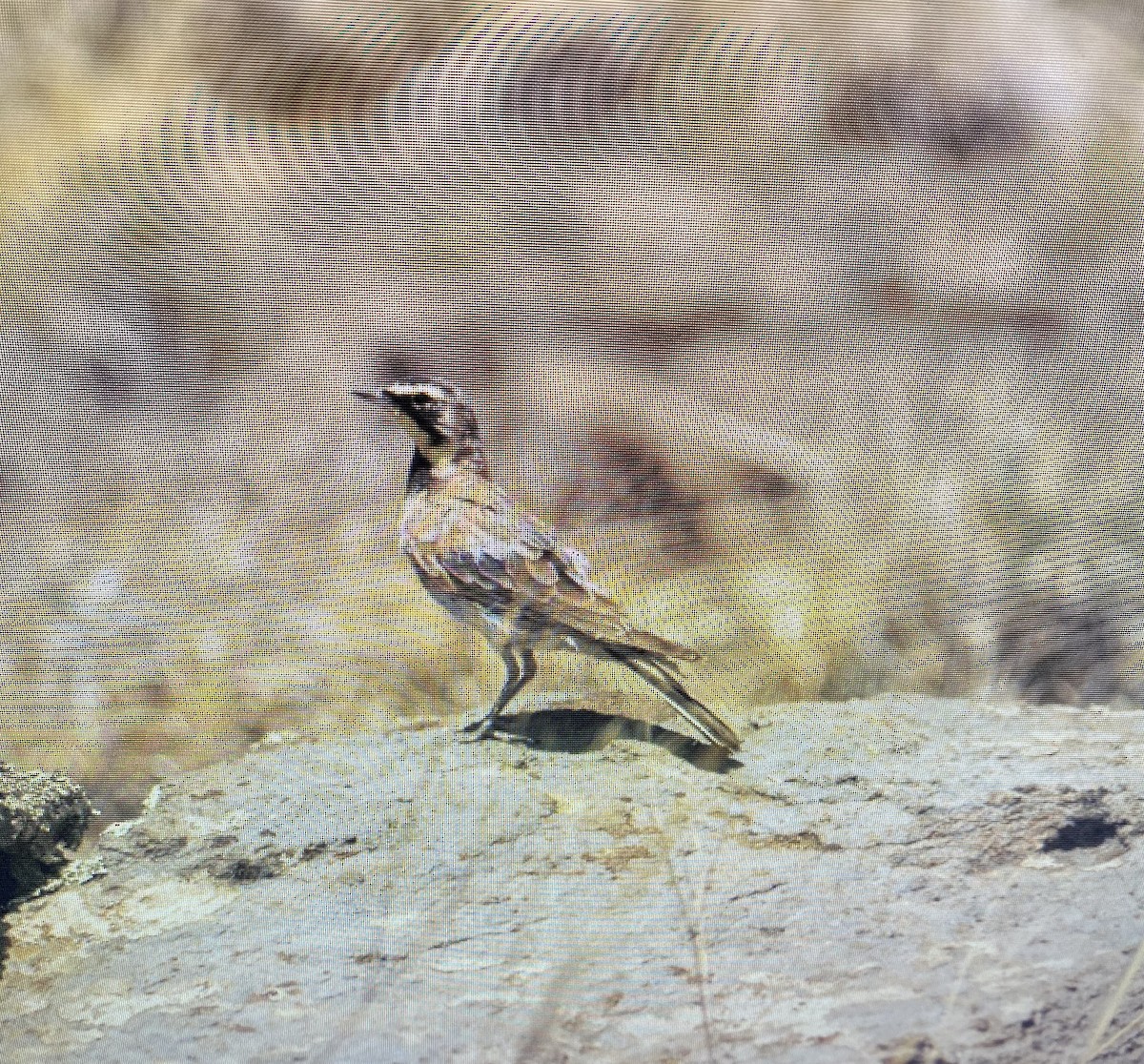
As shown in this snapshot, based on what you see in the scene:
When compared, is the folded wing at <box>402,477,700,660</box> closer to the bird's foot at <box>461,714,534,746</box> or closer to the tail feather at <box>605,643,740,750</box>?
the tail feather at <box>605,643,740,750</box>

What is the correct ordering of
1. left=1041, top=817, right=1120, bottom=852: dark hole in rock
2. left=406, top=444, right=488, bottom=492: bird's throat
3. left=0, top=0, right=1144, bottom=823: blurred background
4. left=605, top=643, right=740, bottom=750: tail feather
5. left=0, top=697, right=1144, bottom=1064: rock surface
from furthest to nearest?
1. left=0, top=0, right=1144, bottom=823: blurred background
2. left=406, top=444, right=488, bottom=492: bird's throat
3. left=605, top=643, right=740, bottom=750: tail feather
4. left=1041, top=817, right=1120, bottom=852: dark hole in rock
5. left=0, top=697, right=1144, bottom=1064: rock surface

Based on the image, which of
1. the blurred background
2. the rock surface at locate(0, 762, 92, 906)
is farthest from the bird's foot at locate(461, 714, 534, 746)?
the rock surface at locate(0, 762, 92, 906)

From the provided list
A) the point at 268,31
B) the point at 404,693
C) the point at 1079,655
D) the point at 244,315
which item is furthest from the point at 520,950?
the point at 268,31

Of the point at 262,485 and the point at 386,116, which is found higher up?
the point at 386,116

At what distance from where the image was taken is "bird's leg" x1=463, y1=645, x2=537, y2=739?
206cm

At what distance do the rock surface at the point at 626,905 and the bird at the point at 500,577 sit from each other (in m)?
0.11

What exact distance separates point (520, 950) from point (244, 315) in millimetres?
1548

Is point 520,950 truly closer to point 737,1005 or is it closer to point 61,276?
point 737,1005

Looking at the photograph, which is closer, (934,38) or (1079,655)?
(1079,655)

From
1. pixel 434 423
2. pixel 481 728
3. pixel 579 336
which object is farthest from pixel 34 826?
pixel 579 336

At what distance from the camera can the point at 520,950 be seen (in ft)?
4.89

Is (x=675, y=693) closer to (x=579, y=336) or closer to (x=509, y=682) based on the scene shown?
(x=509, y=682)

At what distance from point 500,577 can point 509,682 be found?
0.58 feet

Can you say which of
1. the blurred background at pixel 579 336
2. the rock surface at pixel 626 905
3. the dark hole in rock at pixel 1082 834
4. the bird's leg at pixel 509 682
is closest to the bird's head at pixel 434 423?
the blurred background at pixel 579 336
